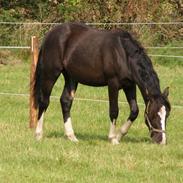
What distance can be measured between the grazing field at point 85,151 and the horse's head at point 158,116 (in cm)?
16

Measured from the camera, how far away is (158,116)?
8.84 meters

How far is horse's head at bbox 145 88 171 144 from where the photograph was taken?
8789 mm

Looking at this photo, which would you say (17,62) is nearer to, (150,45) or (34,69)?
(150,45)

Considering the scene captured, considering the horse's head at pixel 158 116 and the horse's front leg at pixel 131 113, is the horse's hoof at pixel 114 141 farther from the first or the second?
the horse's head at pixel 158 116

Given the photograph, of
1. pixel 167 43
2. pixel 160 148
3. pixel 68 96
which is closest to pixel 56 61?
pixel 68 96

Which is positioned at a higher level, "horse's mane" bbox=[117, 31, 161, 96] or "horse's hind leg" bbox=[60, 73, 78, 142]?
"horse's mane" bbox=[117, 31, 161, 96]

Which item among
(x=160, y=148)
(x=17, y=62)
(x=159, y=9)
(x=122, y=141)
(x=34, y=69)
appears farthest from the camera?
(x=159, y=9)

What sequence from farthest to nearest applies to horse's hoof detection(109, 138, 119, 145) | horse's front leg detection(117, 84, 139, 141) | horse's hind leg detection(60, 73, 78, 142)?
horse's hind leg detection(60, 73, 78, 142) < horse's front leg detection(117, 84, 139, 141) < horse's hoof detection(109, 138, 119, 145)

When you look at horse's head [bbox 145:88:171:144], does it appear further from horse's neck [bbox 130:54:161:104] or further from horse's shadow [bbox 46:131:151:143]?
horse's shadow [bbox 46:131:151:143]

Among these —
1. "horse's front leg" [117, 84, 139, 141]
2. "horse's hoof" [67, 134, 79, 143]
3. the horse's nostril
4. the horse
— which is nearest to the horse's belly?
the horse

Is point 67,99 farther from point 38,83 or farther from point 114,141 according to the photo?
point 114,141

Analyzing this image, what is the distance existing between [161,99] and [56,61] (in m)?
1.78

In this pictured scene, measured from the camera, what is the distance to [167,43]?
1898 centimetres

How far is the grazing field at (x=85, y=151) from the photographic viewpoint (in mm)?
6918
